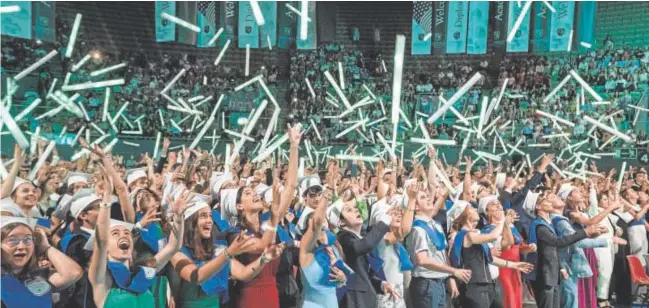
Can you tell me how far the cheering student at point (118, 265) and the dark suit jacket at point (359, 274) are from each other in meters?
1.73

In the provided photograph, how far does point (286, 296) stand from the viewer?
20.5ft

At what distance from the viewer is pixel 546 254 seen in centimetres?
732

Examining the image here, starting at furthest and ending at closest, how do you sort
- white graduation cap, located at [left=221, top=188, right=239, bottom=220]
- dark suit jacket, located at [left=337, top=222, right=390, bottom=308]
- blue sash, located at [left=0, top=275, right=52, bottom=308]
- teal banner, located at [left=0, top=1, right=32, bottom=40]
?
teal banner, located at [left=0, top=1, right=32, bottom=40] < white graduation cap, located at [left=221, top=188, right=239, bottom=220] < dark suit jacket, located at [left=337, top=222, right=390, bottom=308] < blue sash, located at [left=0, top=275, right=52, bottom=308]

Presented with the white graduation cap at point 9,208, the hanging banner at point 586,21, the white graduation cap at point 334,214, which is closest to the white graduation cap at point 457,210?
the white graduation cap at point 334,214

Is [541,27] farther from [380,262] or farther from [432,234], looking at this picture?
[380,262]

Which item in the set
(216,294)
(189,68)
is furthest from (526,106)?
(216,294)

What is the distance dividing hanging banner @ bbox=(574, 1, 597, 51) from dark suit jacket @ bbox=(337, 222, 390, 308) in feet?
54.6

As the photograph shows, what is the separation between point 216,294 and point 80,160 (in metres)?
6.93

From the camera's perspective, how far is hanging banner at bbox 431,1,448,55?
22.0 m

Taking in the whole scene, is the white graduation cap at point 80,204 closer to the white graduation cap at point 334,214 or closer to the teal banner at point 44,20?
the white graduation cap at point 334,214

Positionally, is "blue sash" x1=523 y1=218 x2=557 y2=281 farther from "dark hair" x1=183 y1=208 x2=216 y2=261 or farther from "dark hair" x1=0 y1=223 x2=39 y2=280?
"dark hair" x1=0 y1=223 x2=39 y2=280

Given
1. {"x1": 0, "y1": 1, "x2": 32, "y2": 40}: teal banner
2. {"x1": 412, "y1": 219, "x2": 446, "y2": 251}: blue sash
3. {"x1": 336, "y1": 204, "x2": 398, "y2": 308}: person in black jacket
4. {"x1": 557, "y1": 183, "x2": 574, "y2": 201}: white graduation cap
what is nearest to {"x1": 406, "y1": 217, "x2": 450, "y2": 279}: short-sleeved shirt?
{"x1": 412, "y1": 219, "x2": 446, "y2": 251}: blue sash

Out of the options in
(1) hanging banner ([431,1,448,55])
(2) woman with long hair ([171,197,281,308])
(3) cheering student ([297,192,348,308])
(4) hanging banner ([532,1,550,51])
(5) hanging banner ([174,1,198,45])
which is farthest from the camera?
(1) hanging banner ([431,1,448,55])

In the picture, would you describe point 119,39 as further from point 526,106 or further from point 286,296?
point 286,296
